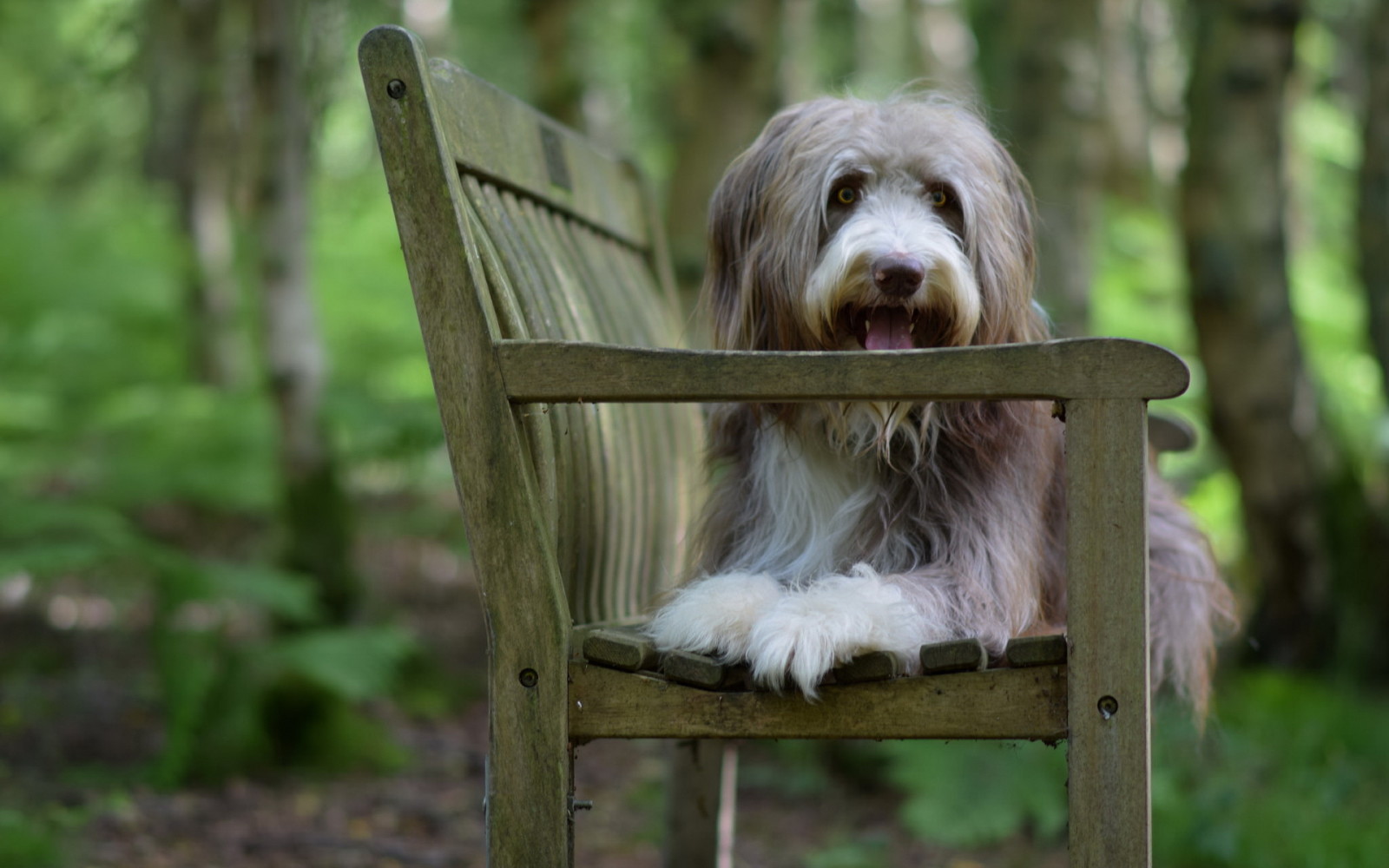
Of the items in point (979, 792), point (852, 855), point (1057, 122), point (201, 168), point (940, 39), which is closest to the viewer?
point (852, 855)

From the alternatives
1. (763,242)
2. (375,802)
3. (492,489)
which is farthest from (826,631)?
(375,802)

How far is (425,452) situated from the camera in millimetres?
5113

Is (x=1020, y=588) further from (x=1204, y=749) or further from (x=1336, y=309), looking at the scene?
(x=1336, y=309)

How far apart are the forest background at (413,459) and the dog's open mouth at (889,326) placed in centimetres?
70

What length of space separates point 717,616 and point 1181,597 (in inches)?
44.4

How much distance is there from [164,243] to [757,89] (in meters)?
3.33

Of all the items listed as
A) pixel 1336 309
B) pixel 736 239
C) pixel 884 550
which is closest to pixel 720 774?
pixel 884 550

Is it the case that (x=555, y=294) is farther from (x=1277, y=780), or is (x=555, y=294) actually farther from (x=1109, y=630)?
(x=1277, y=780)

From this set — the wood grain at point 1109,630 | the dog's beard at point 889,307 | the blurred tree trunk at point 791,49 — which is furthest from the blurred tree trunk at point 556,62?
the wood grain at point 1109,630

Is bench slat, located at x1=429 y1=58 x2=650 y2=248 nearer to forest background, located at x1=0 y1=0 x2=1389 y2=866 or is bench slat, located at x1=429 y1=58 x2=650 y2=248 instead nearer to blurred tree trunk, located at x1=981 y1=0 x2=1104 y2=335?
forest background, located at x1=0 y1=0 x2=1389 y2=866

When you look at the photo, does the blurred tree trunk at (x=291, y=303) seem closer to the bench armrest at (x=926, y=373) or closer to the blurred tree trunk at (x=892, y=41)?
the bench armrest at (x=926, y=373)

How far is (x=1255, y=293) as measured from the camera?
5035 mm

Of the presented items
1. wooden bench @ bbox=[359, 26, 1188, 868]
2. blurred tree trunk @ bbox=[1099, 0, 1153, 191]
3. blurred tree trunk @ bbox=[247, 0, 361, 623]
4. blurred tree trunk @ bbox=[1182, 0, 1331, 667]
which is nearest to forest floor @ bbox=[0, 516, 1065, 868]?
blurred tree trunk @ bbox=[247, 0, 361, 623]

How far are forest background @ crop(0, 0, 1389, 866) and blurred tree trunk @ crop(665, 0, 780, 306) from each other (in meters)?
0.01
